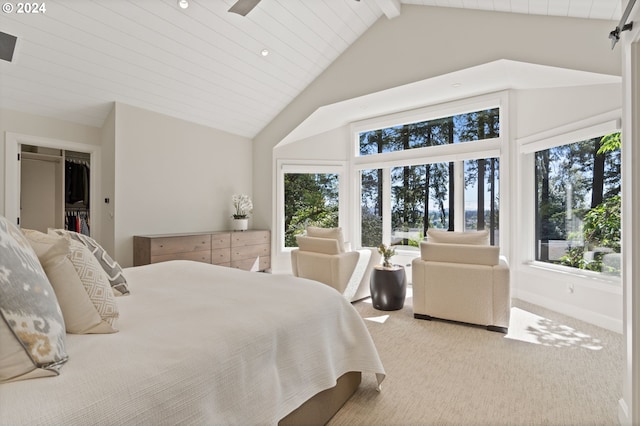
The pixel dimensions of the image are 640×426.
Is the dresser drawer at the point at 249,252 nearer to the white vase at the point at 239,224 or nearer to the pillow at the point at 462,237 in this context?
the white vase at the point at 239,224

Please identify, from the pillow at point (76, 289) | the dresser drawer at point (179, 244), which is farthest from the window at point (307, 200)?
the pillow at point (76, 289)

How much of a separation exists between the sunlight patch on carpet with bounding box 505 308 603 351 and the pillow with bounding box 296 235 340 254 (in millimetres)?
1991

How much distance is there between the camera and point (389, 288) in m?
3.83

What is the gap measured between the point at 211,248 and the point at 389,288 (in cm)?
272

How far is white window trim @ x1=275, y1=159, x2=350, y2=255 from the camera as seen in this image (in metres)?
6.14

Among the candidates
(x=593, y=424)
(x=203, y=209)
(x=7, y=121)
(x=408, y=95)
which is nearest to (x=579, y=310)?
(x=593, y=424)

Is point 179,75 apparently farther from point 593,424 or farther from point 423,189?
point 593,424

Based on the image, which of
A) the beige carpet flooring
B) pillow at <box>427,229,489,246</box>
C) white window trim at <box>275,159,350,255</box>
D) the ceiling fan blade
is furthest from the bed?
white window trim at <box>275,159,350,255</box>

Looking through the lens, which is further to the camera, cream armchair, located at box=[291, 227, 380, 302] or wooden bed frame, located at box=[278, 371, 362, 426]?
cream armchair, located at box=[291, 227, 380, 302]

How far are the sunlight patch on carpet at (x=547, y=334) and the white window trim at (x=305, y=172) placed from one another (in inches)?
130

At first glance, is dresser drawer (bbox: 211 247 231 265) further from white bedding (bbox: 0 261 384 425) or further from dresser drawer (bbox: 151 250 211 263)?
white bedding (bbox: 0 261 384 425)

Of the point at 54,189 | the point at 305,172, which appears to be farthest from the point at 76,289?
the point at 54,189

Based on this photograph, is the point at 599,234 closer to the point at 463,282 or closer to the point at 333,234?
the point at 463,282

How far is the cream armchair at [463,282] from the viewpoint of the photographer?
314cm
